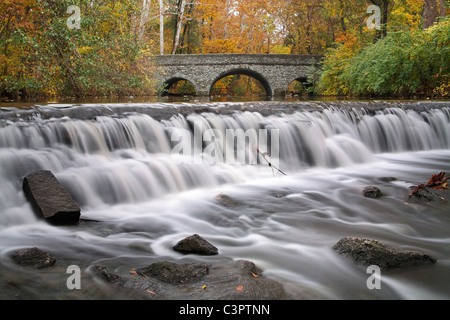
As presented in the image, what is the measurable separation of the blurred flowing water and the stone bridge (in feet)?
67.2

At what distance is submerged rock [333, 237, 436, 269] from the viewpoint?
3.00 metres

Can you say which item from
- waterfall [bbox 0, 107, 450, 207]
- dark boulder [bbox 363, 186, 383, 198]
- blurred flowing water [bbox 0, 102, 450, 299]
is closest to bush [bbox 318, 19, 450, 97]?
Result: waterfall [bbox 0, 107, 450, 207]

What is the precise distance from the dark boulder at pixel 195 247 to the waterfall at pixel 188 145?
6.27ft

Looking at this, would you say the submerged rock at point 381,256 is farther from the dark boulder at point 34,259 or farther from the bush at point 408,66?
the bush at point 408,66

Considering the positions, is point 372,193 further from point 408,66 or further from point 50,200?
point 408,66

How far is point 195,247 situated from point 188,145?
147 inches

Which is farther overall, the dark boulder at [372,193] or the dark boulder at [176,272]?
the dark boulder at [372,193]

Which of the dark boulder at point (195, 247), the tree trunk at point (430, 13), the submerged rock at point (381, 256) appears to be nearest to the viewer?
the submerged rock at point (381, 256)

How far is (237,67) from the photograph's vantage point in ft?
94.5

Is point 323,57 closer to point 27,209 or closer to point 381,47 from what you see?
point 381,47

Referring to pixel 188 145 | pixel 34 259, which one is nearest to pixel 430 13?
pixel 188 145

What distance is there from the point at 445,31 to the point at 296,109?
9.67 metres

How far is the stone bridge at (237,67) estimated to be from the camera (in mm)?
28156

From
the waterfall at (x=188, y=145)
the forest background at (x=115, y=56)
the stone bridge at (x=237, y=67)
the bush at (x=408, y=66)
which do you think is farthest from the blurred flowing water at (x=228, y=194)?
the stone bridge at (x=237, y=67)
